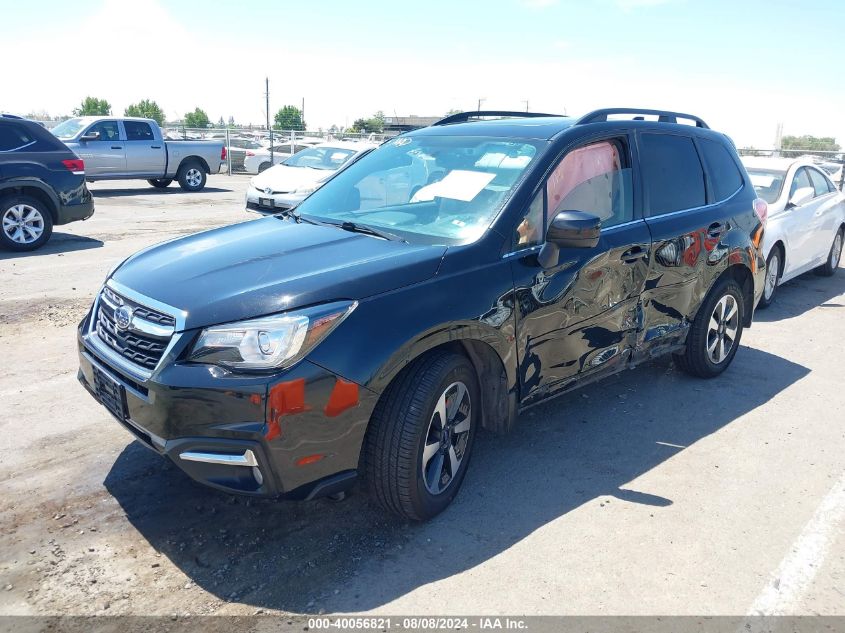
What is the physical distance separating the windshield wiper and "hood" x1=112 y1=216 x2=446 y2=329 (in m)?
0.05

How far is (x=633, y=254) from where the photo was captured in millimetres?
4609

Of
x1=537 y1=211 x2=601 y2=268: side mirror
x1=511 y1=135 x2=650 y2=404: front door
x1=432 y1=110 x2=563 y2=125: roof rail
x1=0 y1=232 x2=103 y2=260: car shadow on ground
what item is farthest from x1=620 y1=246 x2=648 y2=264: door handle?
x1=0 y1=232 x2=103 y2=260: car shadow on ground

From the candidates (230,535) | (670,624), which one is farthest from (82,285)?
(670,624)

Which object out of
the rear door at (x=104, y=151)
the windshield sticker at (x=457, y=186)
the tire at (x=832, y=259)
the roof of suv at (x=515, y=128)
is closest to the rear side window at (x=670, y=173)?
the roof of suv at (x=515, y=128)

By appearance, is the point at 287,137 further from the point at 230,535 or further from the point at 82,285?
the point at 230,535

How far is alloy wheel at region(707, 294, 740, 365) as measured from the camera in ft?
18.6

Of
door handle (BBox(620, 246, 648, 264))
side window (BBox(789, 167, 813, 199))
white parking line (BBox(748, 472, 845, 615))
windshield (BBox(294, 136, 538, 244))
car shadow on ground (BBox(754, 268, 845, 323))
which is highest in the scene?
windshield (BBox(294, 136, 538, 244))

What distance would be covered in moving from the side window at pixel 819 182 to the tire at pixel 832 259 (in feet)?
2.57

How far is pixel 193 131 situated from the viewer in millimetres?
32594

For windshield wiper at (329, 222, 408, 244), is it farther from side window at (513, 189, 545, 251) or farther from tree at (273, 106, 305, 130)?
tree at (273, 106, 305, 130)

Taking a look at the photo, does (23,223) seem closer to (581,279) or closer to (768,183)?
(581,279)

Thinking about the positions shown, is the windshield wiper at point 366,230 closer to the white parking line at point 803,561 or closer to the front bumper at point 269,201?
the white parking line at point 803,561

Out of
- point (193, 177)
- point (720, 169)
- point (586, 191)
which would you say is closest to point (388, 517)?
point (586, 191)

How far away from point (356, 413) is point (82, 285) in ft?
20.4
